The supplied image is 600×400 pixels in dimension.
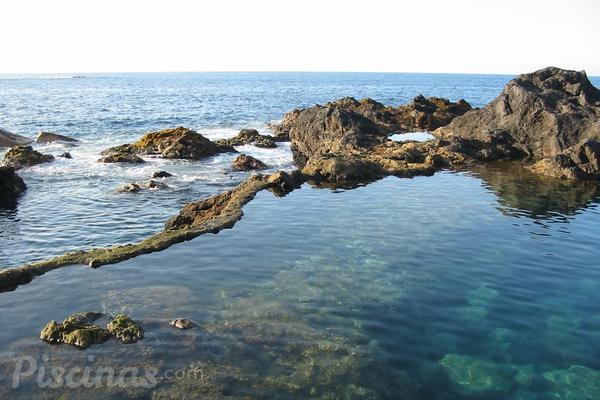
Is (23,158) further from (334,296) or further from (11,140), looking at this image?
(334,296)

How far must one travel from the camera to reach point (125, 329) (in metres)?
12.1

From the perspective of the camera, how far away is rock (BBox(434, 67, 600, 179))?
31203mm

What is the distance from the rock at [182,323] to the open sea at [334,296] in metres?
0.21

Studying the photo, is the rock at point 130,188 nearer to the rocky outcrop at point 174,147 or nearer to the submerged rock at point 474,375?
the rocky outcrop at point 174,147

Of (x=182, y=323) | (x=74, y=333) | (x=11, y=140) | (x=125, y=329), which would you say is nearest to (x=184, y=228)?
(x=182, y=323)

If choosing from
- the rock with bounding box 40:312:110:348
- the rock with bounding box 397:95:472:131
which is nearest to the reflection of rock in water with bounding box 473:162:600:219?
the rock with bounding box 40:312:110:348

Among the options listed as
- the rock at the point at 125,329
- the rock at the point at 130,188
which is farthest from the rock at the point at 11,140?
the rock at the point at 125,329

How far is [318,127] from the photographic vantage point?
42312 mm

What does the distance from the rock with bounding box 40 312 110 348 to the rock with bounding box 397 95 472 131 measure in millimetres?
44721

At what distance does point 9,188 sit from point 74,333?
19690 millimetres

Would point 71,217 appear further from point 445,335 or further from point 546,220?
point 546,220

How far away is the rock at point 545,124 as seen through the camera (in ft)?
102

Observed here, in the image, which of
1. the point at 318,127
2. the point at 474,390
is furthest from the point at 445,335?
the point at 318,127

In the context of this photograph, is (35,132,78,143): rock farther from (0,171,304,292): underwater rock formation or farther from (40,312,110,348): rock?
(40,312,110,348): rock
